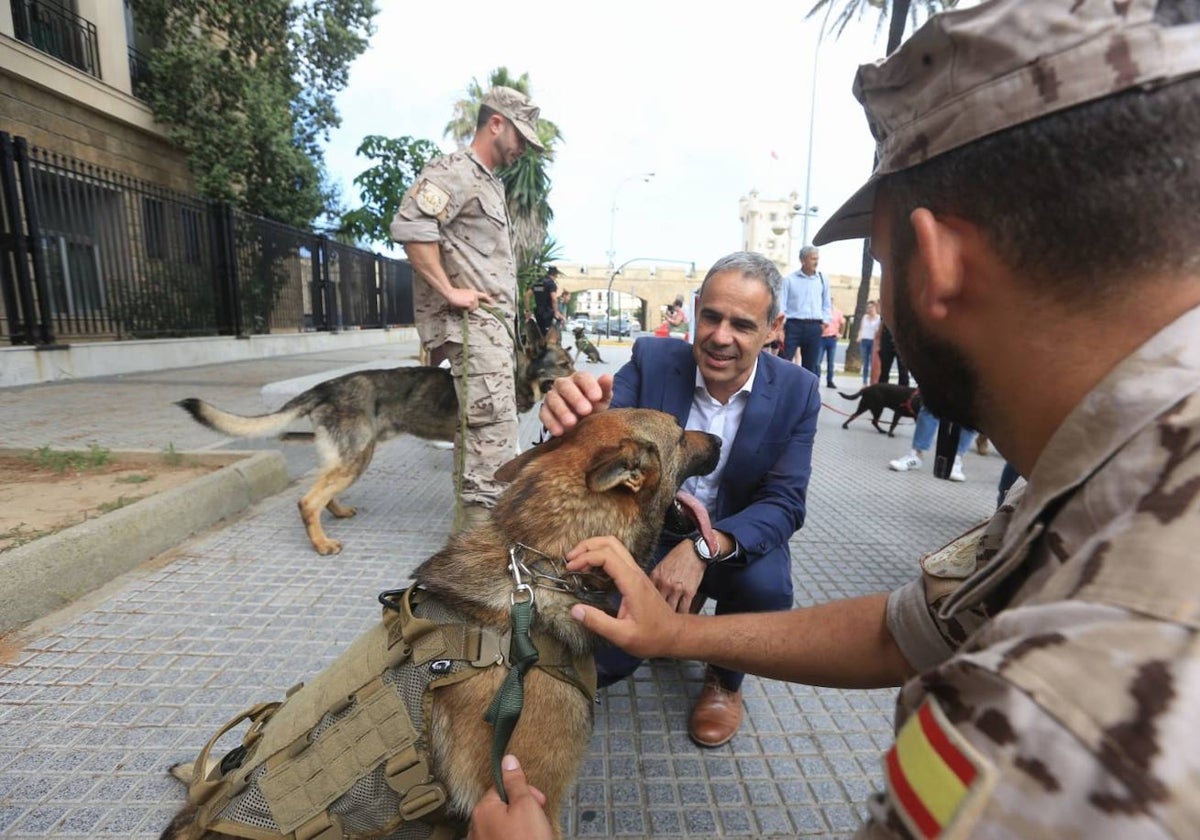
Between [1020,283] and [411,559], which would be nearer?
[1020,283]

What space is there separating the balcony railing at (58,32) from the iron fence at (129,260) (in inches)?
149

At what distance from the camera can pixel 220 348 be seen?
12219 mm

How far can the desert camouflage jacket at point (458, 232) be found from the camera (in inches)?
157

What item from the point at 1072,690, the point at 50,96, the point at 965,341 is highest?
the point at 50,96

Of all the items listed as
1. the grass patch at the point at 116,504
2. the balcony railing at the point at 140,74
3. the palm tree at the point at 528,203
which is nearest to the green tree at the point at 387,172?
the palm tree at the point at 528,203

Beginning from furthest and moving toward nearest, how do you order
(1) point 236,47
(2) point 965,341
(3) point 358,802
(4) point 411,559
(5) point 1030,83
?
1. (1) point 236,47
2. (4) point 411,559
3. (3) point 358,802
4. (2) point 965,341
5. (5) point 1030,83

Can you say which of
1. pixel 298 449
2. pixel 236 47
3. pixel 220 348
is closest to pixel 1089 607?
pixel 298 449

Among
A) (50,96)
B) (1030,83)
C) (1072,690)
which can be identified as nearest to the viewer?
(1072,690)

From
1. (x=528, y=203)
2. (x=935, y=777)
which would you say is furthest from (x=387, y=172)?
(x=935, y=777)

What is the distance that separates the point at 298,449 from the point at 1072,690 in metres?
6.98

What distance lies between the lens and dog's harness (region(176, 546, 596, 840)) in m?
1.35

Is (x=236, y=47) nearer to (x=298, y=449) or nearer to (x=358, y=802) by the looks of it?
(x=298, y=449)

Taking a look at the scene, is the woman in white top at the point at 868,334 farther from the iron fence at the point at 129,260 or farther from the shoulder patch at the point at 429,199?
the iron fence at the point at 129,260

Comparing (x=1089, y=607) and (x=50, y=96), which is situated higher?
(x=50, y=96)
